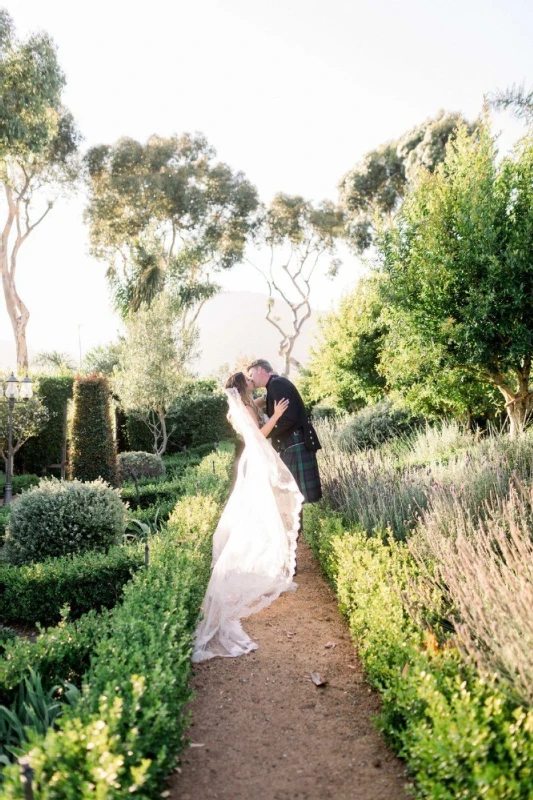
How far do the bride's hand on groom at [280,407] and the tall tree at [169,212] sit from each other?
61.7ft

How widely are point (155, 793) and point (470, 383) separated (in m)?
9.34

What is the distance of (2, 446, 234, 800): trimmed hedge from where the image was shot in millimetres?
1826

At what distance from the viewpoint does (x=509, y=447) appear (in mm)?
7422

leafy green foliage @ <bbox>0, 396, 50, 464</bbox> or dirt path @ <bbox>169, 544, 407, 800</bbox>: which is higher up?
leafy green foliage @ <bbox>0, 396, 50, 464</bbox>

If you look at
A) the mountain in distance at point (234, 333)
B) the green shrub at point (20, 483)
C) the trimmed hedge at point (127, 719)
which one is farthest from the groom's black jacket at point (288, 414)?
the mountain in distance at point (234, 333)

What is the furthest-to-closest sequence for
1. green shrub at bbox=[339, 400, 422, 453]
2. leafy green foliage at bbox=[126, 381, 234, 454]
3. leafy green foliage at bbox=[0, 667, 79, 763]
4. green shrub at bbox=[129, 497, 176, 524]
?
1. leafy green foliage at bbox=[126, 381, 234, 454]
2. green shrub at bbox=[339, 400, 422, 453]
3. green shrub at bbox=[129, 497, 176, 524]
4. leafy green foliage at bbox=[0, 667, 79, 763]

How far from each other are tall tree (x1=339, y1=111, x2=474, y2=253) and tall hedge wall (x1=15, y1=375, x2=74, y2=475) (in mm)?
13419

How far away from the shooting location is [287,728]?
316cm

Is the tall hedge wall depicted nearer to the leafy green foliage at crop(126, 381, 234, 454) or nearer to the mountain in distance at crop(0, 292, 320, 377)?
the leafy green foliage at crop(126, 381, 234, 454)

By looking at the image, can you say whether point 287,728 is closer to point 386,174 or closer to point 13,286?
point 13,286

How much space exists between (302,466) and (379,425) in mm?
7455

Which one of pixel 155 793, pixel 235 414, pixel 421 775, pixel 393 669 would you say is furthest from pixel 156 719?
pixel 235 414

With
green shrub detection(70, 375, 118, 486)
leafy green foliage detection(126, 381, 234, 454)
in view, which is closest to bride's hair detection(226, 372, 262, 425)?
green shrub detection(70, 375, 118, 486)

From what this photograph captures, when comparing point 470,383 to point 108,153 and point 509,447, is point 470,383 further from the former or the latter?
point 108,153
